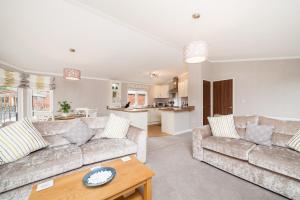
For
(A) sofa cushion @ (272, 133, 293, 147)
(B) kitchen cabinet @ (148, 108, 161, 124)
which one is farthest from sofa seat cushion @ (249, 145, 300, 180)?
(B) kitchen cabinet @ (148, 108, 161, 124)

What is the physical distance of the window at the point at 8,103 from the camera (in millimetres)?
3126

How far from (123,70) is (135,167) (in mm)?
4208

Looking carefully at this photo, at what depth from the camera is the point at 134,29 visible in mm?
2875

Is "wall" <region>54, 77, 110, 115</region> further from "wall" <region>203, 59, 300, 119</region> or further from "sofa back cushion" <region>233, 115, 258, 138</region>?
"sofa back cushion" <region>233, 115, 258, 138</region>

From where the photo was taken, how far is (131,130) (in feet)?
8.34

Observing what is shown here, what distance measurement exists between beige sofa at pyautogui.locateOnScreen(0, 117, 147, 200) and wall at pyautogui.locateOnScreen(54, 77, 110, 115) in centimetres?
303

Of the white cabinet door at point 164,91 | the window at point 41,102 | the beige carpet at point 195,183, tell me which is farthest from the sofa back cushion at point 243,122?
the window at point 41,102

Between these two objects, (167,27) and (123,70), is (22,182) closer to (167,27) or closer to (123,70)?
(167,27)

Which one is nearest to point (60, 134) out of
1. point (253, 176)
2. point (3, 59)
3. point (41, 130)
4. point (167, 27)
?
point (41, 130)

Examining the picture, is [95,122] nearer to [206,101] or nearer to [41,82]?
[41,82]

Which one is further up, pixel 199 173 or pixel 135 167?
pixel 135 167

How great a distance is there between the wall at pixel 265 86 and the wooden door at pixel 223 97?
16 centimetres

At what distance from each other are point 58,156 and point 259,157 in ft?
8.96

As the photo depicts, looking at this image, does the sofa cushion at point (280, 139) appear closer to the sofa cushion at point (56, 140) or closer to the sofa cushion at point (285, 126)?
the sofa cushion at point (285, 126)
